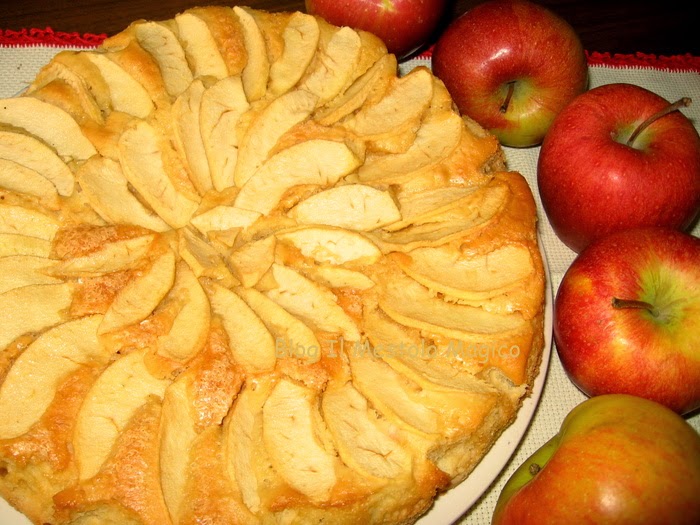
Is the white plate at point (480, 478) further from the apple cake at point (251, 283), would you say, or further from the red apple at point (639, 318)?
the red apple at point (639, 318)

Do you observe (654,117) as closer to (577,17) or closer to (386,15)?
(386,15)

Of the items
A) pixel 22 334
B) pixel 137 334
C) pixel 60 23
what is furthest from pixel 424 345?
pixel 60 23

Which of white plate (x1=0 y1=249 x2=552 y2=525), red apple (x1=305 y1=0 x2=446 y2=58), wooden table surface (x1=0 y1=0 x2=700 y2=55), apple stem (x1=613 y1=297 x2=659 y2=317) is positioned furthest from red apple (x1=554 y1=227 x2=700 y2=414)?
wooden table surface (x1=0 y1=0 x2=700 y2=55)

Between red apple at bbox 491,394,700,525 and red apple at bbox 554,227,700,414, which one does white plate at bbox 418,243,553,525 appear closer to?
red apple at bbox 491,394,700,525

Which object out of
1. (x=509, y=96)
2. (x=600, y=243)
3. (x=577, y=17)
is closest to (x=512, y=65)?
(x=509, y=96)

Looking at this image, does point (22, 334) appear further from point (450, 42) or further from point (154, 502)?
point (450, 42)

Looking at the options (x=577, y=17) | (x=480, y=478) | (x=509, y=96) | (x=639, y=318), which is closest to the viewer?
(x=480, y=478)

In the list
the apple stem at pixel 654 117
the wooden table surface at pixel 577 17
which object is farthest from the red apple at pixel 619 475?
the wooden table surface at pixel 577 17
